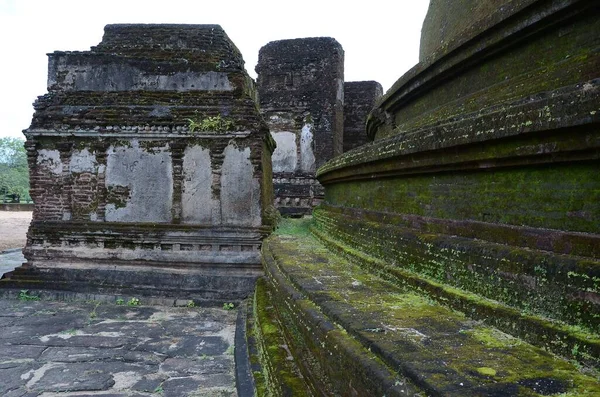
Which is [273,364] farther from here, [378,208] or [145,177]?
[145,177]

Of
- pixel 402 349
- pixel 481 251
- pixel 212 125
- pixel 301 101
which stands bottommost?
pixel 402 349

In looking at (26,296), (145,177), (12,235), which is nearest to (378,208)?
(145,177)

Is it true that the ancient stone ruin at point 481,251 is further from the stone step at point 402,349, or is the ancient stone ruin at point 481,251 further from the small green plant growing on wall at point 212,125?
the small green plant growing on wall at point 212,125

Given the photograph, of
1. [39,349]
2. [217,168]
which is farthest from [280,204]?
[39,349]

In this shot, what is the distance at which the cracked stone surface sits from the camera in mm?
3537

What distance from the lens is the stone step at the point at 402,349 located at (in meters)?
1.26

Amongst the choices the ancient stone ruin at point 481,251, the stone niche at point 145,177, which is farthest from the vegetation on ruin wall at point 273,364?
the stone niche at point 145,177

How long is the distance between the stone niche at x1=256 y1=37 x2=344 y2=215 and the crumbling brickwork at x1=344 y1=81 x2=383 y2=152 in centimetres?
134

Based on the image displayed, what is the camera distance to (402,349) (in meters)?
1.50

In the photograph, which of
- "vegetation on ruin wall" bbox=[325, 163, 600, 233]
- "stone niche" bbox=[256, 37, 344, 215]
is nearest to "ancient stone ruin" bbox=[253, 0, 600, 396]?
"vegetation on ruin wall" bbox=[325, 163, 600, 233]

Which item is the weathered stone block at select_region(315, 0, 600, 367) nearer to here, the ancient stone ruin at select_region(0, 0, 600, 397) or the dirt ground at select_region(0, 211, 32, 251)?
the ancient stone ruin at select_region(0, 0, 600, 397)

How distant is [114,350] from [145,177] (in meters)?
3.14

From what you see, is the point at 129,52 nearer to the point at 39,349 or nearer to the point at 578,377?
the point at 39,349

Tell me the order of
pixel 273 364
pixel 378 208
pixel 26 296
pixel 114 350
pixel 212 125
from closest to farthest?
pixel 273 364 → pixel 378 208 → pixel 114 350 → pixel 26 296 → pixel 212 125
